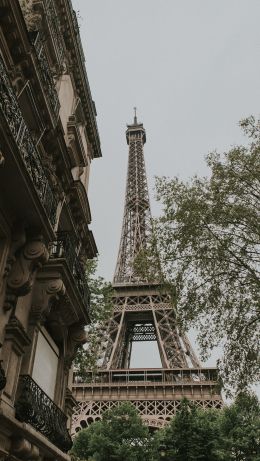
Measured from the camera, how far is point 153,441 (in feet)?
109

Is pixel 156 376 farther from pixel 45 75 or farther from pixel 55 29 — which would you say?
pixel 45 75

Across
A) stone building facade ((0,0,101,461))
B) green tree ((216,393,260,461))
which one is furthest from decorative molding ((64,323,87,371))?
A: green tree ((216,393,260,461))

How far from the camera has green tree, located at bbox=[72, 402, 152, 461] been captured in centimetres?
3166

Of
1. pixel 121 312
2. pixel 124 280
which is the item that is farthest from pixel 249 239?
pixel 124 280

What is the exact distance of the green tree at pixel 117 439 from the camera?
3166 centimetres

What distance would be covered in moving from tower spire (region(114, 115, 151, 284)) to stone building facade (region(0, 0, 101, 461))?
155 feet

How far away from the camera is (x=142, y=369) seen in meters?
50.0

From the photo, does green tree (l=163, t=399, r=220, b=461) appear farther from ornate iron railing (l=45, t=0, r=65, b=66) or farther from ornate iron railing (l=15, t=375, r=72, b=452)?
ornate iron railing (l=45, t=0, r=65, b=66)

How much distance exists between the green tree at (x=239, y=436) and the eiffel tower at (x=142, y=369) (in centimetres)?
656

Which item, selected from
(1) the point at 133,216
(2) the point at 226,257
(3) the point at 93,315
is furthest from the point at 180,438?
(1) the point at 133,216

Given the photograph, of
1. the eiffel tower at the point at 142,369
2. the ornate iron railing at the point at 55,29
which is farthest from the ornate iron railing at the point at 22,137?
the eiffel tower at the point at 142,369

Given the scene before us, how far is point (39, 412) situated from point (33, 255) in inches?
129

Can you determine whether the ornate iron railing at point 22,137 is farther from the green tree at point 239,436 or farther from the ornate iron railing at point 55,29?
the green tree at point 239,436

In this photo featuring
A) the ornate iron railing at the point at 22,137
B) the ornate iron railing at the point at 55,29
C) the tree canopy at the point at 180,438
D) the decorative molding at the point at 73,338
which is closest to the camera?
the ornate iron railing at the point at 22,137
